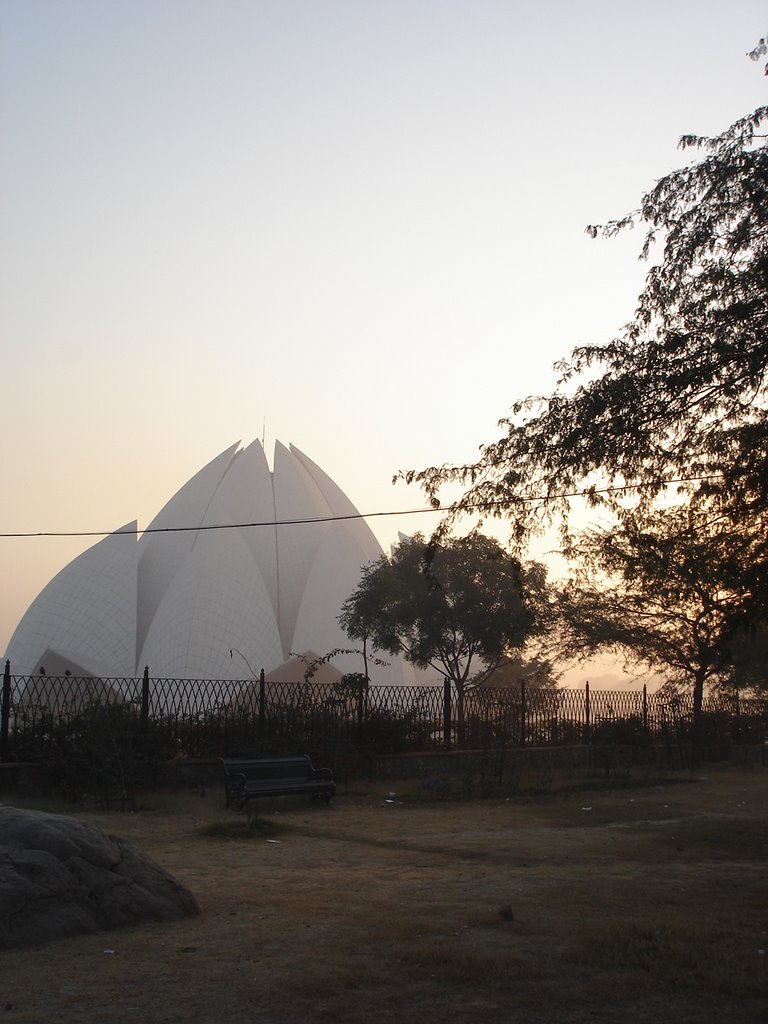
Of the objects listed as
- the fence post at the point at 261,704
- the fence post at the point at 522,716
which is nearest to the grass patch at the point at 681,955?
the fence post at the point at 261,704

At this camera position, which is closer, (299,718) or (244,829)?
(244,829)

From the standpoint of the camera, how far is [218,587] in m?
39.8

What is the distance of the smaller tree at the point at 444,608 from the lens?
30.2 meters

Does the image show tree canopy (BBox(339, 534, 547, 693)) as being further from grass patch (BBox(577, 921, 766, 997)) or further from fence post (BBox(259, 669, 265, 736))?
grass patch (BBox(577, 921, 766, 997))

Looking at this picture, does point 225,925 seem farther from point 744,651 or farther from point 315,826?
point 744,651

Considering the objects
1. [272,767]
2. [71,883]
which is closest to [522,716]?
[272,767]

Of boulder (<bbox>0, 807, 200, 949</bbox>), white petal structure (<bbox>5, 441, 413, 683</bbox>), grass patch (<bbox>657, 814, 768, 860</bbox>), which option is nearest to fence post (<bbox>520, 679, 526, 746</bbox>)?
grass patch (<bbox>657, 814, 768, 860</bbox>)

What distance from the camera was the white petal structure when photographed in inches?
1539

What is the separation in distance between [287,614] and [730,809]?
3767cm

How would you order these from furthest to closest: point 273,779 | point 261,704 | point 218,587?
point 218,587 → point 261,704 → point 273,779

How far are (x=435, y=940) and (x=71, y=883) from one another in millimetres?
1891

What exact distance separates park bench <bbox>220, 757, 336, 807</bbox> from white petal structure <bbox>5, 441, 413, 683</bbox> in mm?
21296

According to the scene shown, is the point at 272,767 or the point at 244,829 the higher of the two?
the point at 272,767

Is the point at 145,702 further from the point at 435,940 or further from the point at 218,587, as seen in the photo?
the point at 218,587
